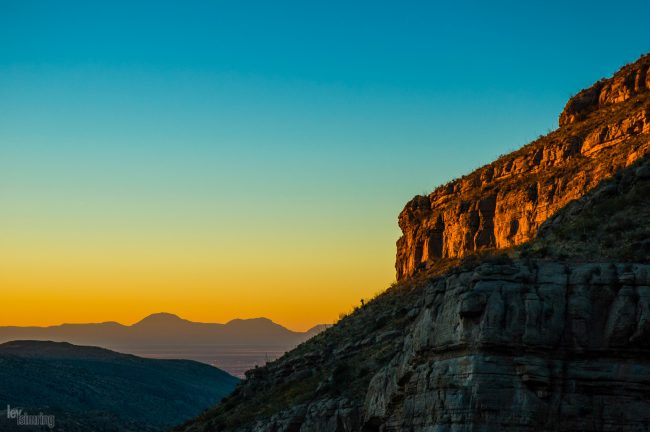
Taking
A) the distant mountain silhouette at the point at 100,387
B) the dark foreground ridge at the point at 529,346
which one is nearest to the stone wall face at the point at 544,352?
the dark foreground ridge at the point at 529,346

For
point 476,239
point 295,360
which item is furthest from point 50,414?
point 476,239

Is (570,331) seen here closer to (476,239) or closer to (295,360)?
(295,360)

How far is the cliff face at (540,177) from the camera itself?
55.5 metres

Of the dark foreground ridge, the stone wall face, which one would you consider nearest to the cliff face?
the dark foreground ridge

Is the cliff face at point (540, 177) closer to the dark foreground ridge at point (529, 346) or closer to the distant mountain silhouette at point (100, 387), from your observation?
the dark foreground ridge at point (529, 346)

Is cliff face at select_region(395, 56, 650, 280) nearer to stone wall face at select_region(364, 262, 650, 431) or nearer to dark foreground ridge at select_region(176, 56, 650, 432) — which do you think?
dark foreground ridge at select_region(176, 56, 650, 432)

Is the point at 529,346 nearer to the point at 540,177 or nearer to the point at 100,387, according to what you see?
the point at 540,177

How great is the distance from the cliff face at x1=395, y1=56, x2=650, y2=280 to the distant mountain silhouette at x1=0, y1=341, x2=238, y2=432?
38364 millimetres

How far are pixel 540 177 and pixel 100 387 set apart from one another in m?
88.6

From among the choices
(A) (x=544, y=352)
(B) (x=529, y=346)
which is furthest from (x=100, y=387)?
(A) (x=544, y=352)

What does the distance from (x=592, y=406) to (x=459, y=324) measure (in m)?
4.08

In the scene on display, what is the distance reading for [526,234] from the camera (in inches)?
2347

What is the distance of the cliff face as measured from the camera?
55.5 meters

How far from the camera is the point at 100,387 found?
13488 centimetres
